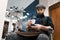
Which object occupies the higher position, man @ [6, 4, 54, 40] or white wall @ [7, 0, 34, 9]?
white wall @ [7, 0, 34, 9]

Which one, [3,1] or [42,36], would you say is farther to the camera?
[42,36]

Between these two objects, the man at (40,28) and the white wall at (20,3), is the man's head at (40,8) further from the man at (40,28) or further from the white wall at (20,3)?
the white wall at (20,3)

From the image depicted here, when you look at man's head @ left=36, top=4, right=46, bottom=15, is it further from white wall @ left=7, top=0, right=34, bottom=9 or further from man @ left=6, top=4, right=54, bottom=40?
white wall @ left=7, top=0, right=34, bottom=9

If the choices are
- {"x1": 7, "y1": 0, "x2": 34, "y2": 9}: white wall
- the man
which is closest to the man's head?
the man

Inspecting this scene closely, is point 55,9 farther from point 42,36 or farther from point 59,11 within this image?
point 42,36

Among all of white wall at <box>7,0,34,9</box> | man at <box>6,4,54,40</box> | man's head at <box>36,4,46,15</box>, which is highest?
white wall at <box>7,0,34,9</box>

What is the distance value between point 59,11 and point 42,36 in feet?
5.95

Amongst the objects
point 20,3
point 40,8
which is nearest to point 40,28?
point 40,8

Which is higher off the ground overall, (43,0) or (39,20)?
(43,0)

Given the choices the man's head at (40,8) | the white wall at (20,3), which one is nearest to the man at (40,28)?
the man's head at (40,8)

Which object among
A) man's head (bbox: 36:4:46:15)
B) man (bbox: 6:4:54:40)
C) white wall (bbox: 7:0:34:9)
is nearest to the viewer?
man (bbox: 6:4:54:40)

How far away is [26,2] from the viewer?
250 centimetres

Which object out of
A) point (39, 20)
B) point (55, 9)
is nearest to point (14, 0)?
point (55, 9)

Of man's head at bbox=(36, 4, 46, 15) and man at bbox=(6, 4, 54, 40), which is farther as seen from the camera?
man's head at bbox=(36, 4, 46, 15)
